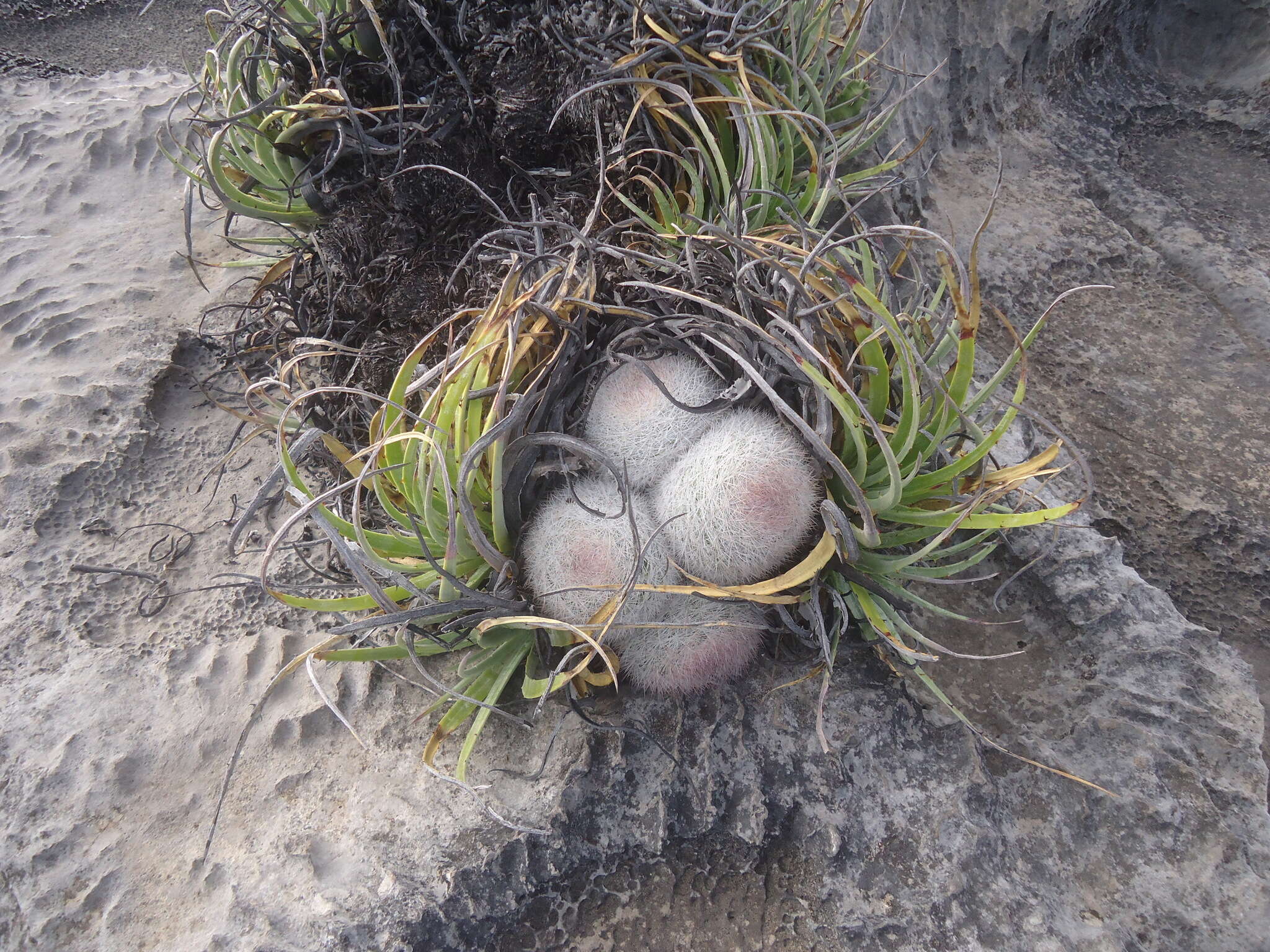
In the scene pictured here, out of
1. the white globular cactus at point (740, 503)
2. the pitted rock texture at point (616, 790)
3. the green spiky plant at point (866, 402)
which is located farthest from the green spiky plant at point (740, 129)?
the pitted rock texture at point (616, 790)

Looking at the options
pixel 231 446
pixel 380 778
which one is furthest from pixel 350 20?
pixel 380 778

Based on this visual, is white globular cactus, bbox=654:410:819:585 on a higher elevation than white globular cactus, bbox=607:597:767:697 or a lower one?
higher

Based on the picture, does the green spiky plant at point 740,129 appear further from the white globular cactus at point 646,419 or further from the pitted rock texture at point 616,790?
the pitted rock texture at point 616,790

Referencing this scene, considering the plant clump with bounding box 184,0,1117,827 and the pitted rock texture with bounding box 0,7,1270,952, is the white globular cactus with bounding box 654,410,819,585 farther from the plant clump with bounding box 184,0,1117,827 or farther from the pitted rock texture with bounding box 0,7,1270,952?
the pitted rock texture with bounding box 0,7,1270,952

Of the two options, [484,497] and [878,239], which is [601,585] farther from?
[878,239]

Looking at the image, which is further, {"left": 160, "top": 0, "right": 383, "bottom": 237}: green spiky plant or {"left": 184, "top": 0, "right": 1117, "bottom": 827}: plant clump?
{"left": 160, "top": 0, "right": 383, "bottom": 237}: green spiky plant

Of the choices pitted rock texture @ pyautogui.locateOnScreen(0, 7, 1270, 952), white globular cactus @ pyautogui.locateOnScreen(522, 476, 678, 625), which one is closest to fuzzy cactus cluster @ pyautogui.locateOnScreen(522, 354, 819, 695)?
white globular cactus @ pyautogui.locateOnScreen(522, 476, 678, 625)

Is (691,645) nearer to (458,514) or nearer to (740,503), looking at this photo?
(740,503)
